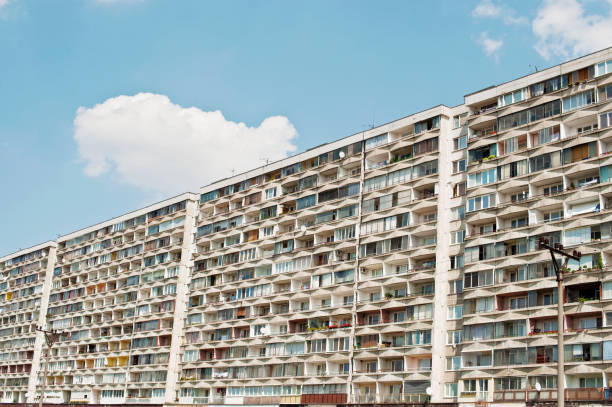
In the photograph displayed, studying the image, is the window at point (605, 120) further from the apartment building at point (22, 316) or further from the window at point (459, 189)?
the apartment building at point (22, 316)

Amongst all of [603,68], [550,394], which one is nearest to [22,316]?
[550,394]

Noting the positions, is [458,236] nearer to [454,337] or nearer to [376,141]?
[454,337]

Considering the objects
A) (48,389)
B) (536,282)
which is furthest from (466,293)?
(48,389)

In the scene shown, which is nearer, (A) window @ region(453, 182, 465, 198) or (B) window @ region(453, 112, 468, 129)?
(A) window @ region(453, 182, 465, 198)

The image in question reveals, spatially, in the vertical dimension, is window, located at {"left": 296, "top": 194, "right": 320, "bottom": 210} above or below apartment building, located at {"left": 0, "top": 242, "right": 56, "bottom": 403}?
above

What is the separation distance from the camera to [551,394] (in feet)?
221

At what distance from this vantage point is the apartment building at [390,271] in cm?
7162

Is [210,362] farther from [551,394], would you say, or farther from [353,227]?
[551,394]

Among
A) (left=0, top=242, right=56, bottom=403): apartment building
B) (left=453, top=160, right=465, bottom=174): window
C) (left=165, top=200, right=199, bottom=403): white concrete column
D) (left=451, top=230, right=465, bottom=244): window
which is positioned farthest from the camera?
(left=0, top=242, right=56, bottom=403): apartment building

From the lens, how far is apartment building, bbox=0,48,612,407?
2820 inches

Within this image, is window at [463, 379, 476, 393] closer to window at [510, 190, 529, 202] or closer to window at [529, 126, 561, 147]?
window at [510, 190, 529, 202]

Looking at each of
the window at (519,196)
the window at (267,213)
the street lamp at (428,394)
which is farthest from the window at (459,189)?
the window at (267,213)

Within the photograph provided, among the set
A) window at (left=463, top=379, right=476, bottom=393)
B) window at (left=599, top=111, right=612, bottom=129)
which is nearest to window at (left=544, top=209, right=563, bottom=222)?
window at (left=599, top=111, right=612, bottom=129)

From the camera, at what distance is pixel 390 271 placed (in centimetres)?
8812
